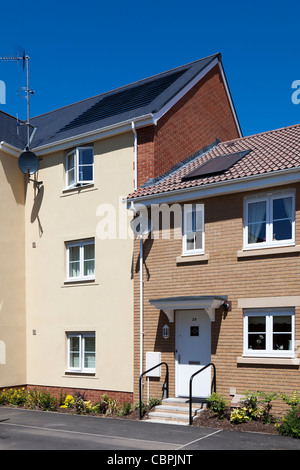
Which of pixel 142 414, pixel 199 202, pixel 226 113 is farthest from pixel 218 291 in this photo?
pixel 226 113

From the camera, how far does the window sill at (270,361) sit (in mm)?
12678

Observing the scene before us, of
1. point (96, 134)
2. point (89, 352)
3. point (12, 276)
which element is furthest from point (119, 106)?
point (89, 352)

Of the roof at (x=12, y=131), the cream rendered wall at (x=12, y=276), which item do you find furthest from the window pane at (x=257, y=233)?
the roof at (x=12, y=131)

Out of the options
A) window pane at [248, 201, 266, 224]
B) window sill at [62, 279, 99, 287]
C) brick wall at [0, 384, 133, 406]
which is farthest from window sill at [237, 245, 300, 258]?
brick wall at [0, 384, 133, 406]

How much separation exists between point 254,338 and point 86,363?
19.4ft

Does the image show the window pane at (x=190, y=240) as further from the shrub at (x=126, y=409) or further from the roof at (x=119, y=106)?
the shrub at (x=126, y=409)

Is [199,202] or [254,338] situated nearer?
[254,338]

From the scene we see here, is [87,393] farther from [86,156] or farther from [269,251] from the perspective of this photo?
[86,156]

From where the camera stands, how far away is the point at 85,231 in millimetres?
Answer: 17328

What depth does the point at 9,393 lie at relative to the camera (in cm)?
1755

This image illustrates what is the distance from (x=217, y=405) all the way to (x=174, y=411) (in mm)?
1335

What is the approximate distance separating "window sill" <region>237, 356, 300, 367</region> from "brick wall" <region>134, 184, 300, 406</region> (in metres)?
0.10

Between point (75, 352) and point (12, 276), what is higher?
point (12, 276)
